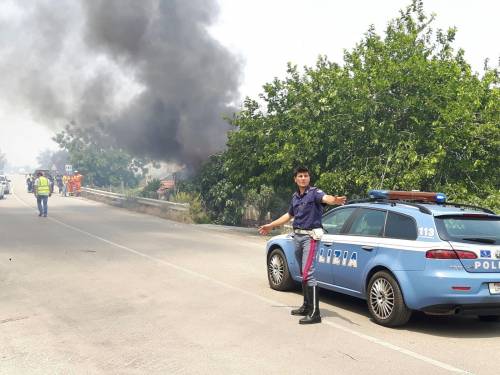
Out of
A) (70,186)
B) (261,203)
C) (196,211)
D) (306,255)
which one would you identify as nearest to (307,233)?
(306,255)

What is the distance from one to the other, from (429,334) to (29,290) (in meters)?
5.19

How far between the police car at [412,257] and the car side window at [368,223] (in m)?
0.01

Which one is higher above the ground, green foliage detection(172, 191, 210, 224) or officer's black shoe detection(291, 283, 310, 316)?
green foliage detection(172, 191, 210, 224)

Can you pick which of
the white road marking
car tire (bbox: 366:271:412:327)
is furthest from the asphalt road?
car tire (bbox: 366:271:412:327)

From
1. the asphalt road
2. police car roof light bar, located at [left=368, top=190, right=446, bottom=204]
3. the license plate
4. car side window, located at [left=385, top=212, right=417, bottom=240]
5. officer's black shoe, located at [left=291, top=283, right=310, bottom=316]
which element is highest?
police car roof light bar, located at [left=368, top=190, right=446, bottom=204]

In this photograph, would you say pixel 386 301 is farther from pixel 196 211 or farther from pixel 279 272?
pixel 196 211

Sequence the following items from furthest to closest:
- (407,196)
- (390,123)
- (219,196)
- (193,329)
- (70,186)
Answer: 1. (70,186)
2. (219,196)
3. (390,123)
4. (407,196)
5. (193,329)

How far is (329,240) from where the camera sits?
7.21 meters

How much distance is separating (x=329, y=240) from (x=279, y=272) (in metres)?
1.22

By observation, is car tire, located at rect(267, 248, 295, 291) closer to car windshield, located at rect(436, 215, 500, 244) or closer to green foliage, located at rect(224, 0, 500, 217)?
car windshield, located at rect(436, 215, 500, 244)

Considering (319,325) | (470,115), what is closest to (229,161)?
(470,115)

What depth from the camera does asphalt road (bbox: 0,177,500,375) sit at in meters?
4.87

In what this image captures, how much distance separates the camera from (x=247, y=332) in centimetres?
588

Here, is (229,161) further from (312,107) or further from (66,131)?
(66,131)
